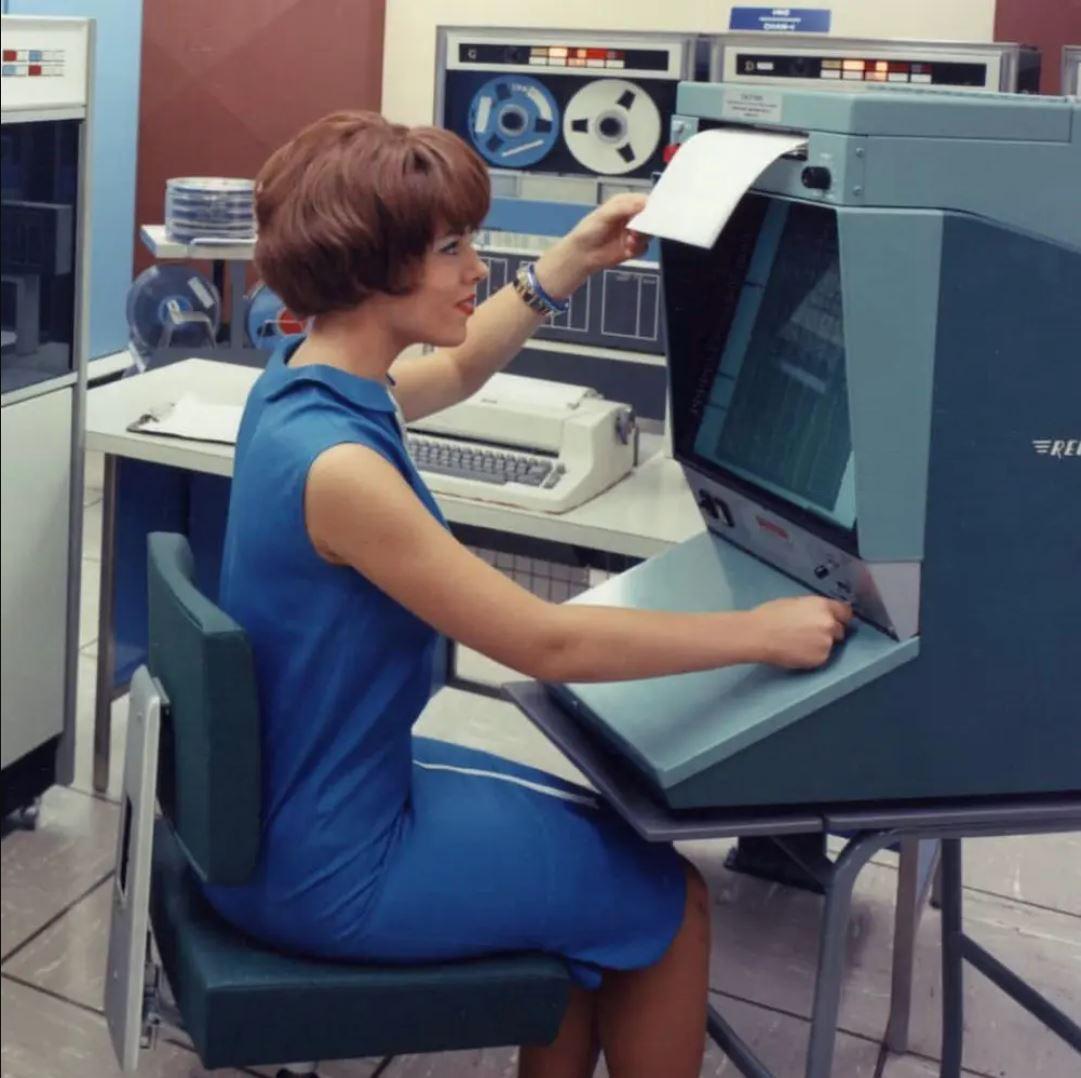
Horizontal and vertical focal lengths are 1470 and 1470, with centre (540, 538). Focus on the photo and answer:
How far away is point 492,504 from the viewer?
1987 mm

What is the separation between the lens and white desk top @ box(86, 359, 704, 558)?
6.23 feet

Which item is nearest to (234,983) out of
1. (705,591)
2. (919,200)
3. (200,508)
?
(705,591)

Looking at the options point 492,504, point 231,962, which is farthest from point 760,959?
point 231,962

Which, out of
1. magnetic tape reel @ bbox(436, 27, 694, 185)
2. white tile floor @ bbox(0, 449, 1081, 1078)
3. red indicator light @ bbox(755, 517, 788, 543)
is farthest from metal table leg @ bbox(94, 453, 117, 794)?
magnetic tape reel @ bbox(436, 27, 694, 185)

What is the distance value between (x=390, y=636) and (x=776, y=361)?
1.40 ft

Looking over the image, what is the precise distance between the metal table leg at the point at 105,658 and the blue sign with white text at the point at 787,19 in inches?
130

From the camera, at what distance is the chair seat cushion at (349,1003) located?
1.23m

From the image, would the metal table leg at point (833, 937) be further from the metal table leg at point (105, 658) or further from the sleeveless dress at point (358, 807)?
the metal table leg at point (105, 658)

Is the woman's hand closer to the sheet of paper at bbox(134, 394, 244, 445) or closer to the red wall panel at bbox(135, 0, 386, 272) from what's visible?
the sheet of paper at bbox(134, 394, 244, 445)

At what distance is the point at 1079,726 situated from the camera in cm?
121

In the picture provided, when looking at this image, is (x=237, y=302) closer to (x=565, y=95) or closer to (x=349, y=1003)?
(x=565, y=95)

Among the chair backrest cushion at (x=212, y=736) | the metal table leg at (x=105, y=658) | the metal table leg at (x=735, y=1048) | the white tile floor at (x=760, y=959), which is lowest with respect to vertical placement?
the white tile floor at (x=760, y=959)

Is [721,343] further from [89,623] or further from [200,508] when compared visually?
[89,623]

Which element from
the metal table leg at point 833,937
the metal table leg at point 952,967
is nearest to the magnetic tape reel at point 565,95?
the metal table leg at point 952,967
